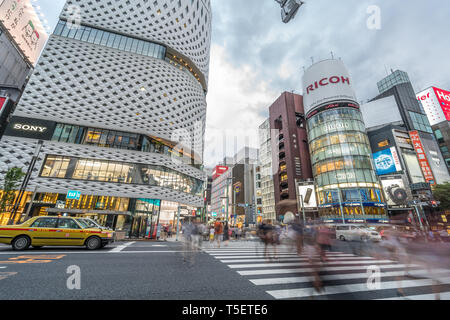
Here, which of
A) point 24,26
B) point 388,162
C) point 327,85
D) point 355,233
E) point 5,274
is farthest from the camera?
point 327,85

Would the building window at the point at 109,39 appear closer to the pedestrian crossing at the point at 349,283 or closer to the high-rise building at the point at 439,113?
→ the pedestrian crossing at the point at 349,283

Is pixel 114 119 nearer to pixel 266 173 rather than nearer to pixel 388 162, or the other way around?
pixel 266 173

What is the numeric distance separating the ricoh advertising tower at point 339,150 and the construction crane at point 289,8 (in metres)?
37.9

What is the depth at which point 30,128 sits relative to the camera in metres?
25.0

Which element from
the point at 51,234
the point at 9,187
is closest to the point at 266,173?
the point at 9,187

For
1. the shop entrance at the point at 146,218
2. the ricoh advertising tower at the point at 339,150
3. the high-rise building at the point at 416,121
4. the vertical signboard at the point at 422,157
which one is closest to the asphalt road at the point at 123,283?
the shop entrance at the point at 146,218

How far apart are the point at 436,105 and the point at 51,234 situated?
3558 inches

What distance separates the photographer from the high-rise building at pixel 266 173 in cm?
6738

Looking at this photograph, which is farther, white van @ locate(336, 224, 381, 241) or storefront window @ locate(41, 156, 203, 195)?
storefront window @ locate(41, 156, 203, 195)

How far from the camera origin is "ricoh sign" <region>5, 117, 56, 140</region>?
79.9ft

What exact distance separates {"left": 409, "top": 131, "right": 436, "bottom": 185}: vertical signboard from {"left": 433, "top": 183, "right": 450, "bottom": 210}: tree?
7.66 metres

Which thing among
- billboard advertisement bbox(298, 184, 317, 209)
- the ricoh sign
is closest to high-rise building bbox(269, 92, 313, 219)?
billboard advertisement bbox(298, 184, 317, 209)

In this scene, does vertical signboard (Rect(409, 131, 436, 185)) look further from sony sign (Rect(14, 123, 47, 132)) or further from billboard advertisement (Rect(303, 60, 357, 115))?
sony sign (Rect(14, 123, 47, 132))

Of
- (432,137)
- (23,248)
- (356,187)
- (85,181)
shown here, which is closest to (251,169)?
(356,187)
